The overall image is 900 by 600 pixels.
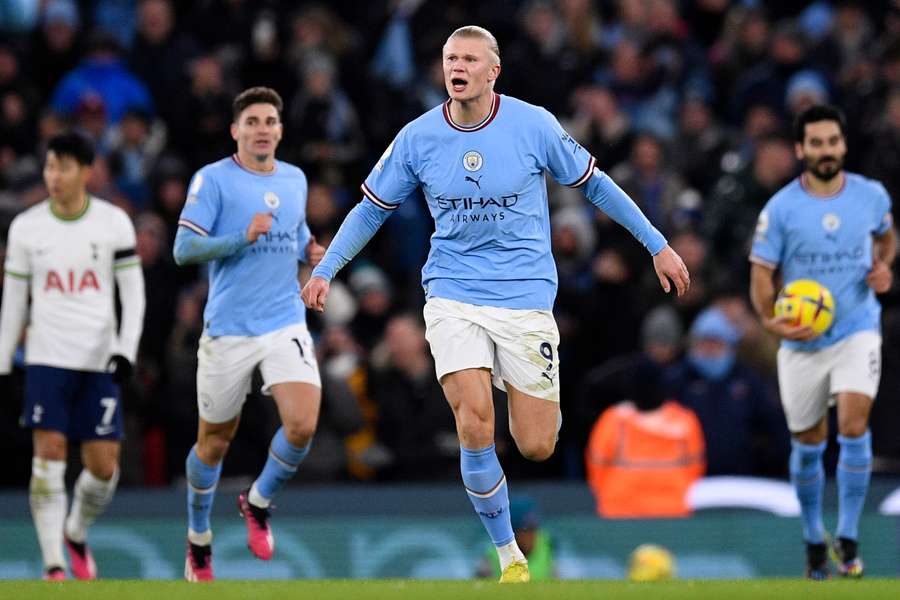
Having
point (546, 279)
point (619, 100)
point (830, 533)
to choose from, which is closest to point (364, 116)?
point (619, 100)

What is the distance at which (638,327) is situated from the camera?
1730 centimetres

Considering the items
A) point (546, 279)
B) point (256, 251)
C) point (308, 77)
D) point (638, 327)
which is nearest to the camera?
point (546, 279)

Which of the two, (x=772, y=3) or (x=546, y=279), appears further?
(x=772, y=3)

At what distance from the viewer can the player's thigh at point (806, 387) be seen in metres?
12.9

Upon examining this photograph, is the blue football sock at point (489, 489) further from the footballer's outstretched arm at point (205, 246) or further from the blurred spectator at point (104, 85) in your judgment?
the blurred spectator at point (104, 85)

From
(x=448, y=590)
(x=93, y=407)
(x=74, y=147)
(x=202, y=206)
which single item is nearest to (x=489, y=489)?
(x=448, y=590)

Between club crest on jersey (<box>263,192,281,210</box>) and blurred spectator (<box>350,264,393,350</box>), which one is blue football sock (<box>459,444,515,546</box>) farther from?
blurred spectator (<box>350,264,393,350</box>)

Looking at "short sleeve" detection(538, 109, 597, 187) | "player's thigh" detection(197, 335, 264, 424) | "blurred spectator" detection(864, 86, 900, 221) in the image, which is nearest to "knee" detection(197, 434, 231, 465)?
"player's thigh" detection(197, 335, 264, 424)

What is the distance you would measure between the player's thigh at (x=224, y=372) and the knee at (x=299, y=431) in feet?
1.34

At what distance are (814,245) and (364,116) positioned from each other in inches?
305

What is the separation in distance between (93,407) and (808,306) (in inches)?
194

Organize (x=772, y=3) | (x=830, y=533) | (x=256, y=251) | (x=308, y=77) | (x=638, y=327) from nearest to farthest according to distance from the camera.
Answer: (x=256, y=251), (x=830, y=533), (x=638, y=327), (x=308, y=77), (x=772, y=3)

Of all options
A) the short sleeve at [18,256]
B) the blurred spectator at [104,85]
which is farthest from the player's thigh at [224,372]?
the blurred spectator at [104,85]

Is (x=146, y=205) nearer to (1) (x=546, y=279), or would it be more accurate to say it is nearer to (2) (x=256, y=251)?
(2) (x=256, y=251)
